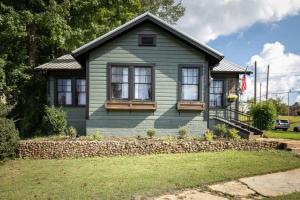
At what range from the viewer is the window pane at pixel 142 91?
16344 millimetres

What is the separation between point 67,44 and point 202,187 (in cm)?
1724

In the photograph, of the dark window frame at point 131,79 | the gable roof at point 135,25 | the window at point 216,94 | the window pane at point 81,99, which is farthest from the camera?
the window at point 216,94

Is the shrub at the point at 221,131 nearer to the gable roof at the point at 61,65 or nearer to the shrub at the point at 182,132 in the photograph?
the shrub at the point at 182,132

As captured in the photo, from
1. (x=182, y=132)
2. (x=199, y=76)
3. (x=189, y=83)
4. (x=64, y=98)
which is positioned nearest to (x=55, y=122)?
(x=64, y=98)

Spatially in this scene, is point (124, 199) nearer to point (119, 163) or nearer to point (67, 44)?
point (119, 163)

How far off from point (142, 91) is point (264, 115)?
7.21 meters

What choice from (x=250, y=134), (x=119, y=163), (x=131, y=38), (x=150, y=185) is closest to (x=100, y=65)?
(x=131, y=38)

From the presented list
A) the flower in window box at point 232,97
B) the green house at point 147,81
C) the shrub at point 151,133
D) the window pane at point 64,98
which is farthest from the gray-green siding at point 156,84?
the window pane at point 64,98

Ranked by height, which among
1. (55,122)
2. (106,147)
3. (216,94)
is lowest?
(106,147)

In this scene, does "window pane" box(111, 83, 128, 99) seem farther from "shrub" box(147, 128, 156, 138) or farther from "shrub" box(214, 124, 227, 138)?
"shrub" box(214, 124, 227, 138)

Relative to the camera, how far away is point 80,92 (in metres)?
19.6

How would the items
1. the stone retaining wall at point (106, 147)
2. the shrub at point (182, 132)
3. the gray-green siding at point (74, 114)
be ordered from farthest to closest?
the gray-green siding at point (74, 114) → the shrub at point (182, 132) → the stone retaining wall at point (106, 147)

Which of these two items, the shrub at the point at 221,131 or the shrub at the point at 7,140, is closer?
the shrub at the point at 7,140

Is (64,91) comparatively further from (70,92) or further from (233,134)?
(233,134)
